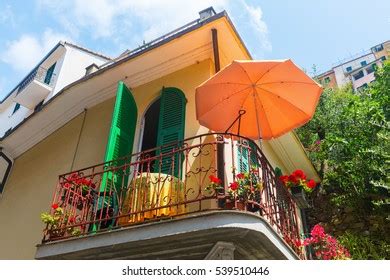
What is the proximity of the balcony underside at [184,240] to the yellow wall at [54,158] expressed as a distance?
2531 millimetres

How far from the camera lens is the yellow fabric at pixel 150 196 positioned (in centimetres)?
597

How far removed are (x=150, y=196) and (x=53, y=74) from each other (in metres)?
14.5

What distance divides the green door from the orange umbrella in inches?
68.4

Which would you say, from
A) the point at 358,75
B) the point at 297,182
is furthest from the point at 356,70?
the point at 297,182

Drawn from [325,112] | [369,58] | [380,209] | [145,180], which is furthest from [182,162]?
[369,58]

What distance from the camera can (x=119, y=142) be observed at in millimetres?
7582

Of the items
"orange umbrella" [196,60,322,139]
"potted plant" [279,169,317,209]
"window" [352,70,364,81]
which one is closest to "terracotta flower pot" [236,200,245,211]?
"orange umbrella" [196,60,322,139]

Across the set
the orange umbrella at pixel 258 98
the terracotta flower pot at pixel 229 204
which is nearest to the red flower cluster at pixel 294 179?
the orange umbrella at pixel 258 98

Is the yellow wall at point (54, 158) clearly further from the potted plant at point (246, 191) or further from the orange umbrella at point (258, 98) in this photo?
the potted plant at point (246, 191)

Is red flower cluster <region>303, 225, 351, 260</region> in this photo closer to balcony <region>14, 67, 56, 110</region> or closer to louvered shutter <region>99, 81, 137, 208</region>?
louvered shutter <region>99, 81, 137, 208</region>

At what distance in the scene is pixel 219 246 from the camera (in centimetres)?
510

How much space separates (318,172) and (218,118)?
682 cm

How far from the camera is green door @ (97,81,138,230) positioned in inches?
267
